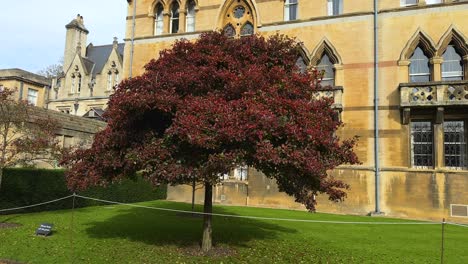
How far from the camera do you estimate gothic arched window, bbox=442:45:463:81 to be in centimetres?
1908

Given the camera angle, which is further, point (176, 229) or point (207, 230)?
point (176, 229)

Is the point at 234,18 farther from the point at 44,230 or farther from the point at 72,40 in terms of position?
the point at 72,40

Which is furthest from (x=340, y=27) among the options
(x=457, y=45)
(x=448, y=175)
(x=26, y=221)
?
(x=26, y=221)

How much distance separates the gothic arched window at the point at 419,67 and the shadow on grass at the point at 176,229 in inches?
431

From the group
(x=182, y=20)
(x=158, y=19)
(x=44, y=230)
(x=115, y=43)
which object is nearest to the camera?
(x=44, y=230)

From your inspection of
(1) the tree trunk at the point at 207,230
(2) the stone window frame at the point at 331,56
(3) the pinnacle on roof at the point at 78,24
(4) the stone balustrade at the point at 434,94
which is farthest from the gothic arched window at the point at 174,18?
(3) the pinnacle on roof at the point at 78,24

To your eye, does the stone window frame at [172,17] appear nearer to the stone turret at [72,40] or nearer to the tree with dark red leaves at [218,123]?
the tree with dark red leaves at [218,123]

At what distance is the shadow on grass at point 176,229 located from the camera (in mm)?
11508

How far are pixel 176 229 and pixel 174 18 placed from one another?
1711 cm

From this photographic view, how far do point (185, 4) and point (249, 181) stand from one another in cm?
1218

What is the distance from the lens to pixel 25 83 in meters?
39.5

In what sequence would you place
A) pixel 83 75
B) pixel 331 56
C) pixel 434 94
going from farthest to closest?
pixel 83 75
pixel 331 56
pixel 434 94

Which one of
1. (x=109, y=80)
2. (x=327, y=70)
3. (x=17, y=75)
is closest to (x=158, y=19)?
(x=327, y=70)

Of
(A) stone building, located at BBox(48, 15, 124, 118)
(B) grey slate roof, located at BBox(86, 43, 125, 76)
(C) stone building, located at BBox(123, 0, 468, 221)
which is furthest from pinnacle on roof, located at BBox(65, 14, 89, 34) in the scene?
(C) stone building, located at BBox(123, 0, 468, 221)
